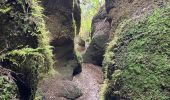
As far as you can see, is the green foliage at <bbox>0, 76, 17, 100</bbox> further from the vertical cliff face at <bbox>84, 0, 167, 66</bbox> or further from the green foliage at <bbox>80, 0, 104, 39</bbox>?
the green foliage at <bbox>80, 0, 104, 39</bbox>

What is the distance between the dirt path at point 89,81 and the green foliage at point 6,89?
26.7 ft

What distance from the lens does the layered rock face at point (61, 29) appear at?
47.1 ft

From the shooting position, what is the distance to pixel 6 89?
5121 mm

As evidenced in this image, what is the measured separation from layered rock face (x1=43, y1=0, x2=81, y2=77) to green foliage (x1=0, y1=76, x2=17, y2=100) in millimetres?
8710

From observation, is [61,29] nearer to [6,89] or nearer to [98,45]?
[98,45]

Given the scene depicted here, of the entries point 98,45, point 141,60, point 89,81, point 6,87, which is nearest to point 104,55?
point 141,60

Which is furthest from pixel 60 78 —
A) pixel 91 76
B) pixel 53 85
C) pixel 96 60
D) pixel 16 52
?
pixel 16 52

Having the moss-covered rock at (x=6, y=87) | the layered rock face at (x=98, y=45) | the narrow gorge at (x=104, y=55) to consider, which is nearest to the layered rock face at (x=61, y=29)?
the narrow gorge at (x=104, y=55)

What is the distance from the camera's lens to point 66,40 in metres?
14.8

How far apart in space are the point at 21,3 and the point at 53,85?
22.1ft

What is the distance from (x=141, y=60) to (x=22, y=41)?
3556 millimetres

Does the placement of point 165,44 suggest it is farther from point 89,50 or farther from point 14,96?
point 89,50

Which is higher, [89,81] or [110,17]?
[110,17]

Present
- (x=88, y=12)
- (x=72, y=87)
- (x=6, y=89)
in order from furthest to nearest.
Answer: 1. (x=88, y=12)
2. (x=72, y=87)
3. (x=6, y=89)
